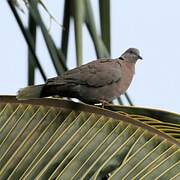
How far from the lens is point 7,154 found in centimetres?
261

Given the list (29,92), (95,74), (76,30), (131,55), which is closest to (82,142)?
(76,30)

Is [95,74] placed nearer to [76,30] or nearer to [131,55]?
[131,55]

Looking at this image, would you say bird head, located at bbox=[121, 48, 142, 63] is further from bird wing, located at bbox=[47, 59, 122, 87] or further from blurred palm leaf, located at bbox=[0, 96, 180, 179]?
blurred palm leaf, located at bbox=[0, 96, 180, 179]

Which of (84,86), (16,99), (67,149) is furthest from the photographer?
(84,86)

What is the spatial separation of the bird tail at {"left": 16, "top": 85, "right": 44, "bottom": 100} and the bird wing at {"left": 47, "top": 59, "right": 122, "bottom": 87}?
0.21 metres

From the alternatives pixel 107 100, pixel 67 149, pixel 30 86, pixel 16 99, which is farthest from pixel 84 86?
pixel 67 149

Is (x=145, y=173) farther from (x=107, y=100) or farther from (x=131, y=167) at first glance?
(x=107, y=100)

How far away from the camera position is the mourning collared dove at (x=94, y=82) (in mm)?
3756

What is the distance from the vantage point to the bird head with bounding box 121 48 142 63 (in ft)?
15.0

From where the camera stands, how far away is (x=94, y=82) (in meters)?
3.98

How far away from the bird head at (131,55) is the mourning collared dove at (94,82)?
Answer: 272 millimetres

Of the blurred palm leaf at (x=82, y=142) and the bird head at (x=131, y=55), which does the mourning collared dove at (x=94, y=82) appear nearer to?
the bird head at (x=131, y=55)

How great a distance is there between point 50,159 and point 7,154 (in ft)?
0.53

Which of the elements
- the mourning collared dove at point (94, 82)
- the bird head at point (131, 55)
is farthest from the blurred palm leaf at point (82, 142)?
the bird head at point (131, 55)
